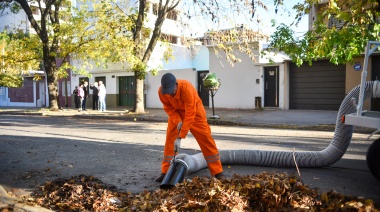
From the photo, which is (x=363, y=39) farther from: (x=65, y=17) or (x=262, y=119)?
(x=65, y=17)

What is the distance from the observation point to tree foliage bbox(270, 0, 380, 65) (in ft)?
31.8

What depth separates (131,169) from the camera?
6074 mm

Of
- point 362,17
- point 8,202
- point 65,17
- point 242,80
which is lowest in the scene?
point 8,202

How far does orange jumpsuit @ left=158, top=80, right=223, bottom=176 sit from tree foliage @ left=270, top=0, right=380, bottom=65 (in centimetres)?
592

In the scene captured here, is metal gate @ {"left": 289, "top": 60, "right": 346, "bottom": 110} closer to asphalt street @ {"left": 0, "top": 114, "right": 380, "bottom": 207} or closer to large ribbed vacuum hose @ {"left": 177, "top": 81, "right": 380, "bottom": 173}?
asphalt street @ {"left": 0, "top": 114, "right": 380, "bottom": 207}

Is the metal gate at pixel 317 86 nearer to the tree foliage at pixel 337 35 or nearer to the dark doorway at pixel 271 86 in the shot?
the dark doorway at pixel 271 86

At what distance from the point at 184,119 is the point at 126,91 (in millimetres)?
22814

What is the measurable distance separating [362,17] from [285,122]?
17.1ft

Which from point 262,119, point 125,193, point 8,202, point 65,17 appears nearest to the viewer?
point 8,202

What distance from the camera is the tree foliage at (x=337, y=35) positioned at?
9680mm

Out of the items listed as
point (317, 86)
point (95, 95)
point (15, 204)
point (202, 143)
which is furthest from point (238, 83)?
point (15, 204)

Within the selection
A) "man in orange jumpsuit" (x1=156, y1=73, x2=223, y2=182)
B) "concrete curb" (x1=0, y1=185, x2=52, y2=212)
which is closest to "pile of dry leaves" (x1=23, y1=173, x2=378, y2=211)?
"concrete curb" (x1=0, y1=185, x2=52, y2=212)

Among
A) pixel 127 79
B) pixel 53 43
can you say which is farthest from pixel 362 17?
pixel 127 79

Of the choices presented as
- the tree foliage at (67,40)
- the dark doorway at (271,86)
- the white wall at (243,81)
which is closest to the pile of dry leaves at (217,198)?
the tree foliage at (67,40)
